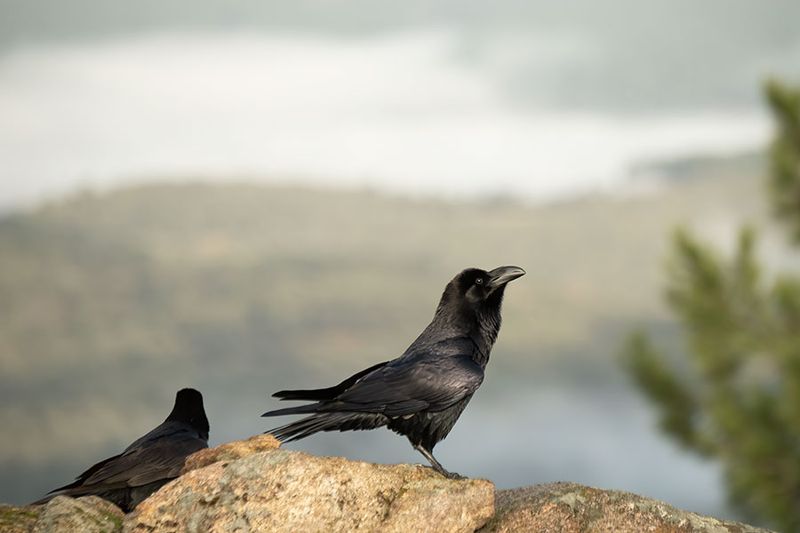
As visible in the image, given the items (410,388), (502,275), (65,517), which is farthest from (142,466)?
(502,275)

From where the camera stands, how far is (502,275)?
9.92m

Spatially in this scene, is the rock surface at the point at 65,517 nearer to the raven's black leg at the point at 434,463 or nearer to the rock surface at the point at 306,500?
the rock surface at the point at 306,500

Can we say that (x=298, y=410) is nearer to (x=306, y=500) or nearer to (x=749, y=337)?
(x=306, y=500)

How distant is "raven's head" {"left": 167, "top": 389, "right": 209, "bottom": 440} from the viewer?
10.4 metres

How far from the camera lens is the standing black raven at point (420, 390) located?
870cm

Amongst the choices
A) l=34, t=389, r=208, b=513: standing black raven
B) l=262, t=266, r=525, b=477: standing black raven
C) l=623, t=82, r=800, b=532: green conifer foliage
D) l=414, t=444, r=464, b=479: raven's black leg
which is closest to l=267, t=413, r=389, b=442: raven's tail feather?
l=262, t=266, r=525, b=477: standing black raven

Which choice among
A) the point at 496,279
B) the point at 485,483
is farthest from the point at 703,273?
the point at 485,483

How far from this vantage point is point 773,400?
28734mm

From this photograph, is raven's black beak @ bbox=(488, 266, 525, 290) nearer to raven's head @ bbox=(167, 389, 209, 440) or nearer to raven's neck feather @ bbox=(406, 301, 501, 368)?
raven's neck feather @ bbox=(406, 301, 501, 368)

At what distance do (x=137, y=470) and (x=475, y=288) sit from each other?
11.4 ft

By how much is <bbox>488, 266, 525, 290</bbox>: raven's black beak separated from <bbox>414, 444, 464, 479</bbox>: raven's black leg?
1.77 metres

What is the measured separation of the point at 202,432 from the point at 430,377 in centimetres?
278

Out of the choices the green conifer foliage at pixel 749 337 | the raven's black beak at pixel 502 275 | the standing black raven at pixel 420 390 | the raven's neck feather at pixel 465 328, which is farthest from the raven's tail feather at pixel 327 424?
the green conifer foliage at pixel 749 337

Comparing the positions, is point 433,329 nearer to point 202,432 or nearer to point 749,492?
point 202,432
